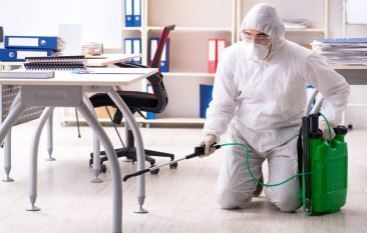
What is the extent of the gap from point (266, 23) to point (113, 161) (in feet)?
3.45

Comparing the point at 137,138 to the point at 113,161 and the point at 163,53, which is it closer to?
the point at 113,161

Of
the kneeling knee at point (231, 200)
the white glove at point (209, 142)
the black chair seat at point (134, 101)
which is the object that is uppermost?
the black chair seat at point (134, 101)

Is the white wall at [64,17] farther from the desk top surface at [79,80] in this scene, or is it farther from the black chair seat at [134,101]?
the desk top surface at [79,80]

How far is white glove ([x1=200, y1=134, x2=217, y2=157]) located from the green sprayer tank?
1.29 feet

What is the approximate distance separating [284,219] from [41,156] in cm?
200

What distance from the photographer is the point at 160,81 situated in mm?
4277

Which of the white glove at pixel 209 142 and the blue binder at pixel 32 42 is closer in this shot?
the white glove at pixel 209 142

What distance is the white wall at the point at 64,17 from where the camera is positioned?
6164 millimetres

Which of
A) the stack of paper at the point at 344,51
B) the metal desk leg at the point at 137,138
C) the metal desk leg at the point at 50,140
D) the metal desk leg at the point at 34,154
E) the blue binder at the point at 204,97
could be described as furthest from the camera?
the blue binder at the point at 204,97

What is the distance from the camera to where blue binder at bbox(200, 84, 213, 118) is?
20.0 ft

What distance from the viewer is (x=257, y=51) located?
3312mm

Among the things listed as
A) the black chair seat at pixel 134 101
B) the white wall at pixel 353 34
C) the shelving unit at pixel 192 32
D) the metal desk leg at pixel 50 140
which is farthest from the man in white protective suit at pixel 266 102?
the white wall at pixel 353 34

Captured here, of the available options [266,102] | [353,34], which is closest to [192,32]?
[353,34]

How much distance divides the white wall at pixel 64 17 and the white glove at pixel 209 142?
3.09 m
